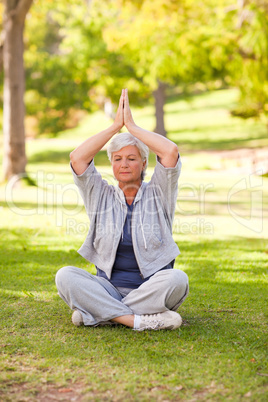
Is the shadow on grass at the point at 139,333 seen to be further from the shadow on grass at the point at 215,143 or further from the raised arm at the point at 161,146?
the shadow on grass at the point at 215,143

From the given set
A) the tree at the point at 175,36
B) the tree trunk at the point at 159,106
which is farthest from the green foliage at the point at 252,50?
the tree trunk at the point at 159,106

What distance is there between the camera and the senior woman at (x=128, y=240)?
4047mm

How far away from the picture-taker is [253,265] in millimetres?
6586

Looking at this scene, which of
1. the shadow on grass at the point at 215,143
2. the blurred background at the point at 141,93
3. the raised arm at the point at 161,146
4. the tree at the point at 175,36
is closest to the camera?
the raised arm at the point at 161,146

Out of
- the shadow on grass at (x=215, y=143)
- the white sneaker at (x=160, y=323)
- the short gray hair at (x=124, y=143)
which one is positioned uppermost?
the shadow on grass at (x=215, y=143)

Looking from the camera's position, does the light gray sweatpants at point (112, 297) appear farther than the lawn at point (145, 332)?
Yes

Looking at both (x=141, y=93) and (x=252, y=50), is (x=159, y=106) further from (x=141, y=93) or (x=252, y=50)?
(x=252, y=50)

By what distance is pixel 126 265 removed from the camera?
4.27m

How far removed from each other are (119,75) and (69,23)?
12.6ft

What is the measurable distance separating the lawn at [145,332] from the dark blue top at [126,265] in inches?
15.5

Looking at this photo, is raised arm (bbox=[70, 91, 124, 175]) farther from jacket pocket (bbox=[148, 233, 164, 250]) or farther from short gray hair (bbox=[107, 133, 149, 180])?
jacket pocket (bbox=[148, 233, 164, 250])

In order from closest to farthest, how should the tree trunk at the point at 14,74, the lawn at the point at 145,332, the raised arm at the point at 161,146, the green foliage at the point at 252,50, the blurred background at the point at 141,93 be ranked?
the lawn at the point at 145,332 → the raised arm at the point at 161,146 → the blurred background at the point at 141,93 → the tree trunk at the point at 14,74 → the green foliage at the point at 252,50

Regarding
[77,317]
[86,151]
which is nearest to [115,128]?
[86,151]

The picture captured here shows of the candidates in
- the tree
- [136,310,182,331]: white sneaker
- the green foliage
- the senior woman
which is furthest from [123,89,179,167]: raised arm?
the green foliage
